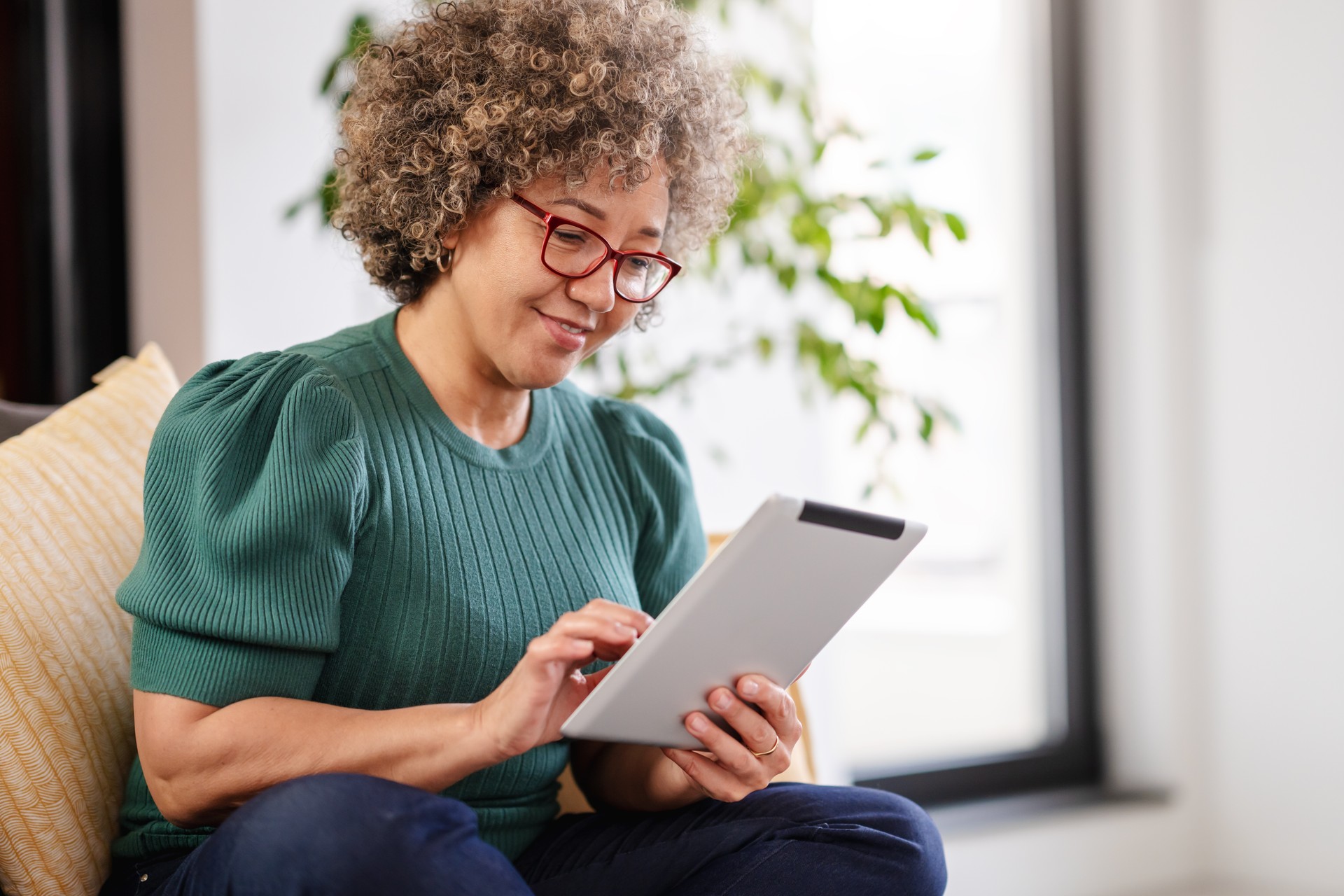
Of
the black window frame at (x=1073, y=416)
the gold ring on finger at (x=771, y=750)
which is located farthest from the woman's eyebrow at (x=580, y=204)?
the black window frame at (x=1073, y=416)

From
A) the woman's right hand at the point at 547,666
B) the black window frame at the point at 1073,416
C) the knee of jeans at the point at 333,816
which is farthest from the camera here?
the black window frame at the point at 1073,416

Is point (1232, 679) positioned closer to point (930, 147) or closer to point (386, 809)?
point (930, 147)

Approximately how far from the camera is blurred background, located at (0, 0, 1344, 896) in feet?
5.21

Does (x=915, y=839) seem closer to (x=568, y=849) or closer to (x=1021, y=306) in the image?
(x=568, y=849)

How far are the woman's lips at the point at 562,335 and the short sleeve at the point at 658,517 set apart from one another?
21 cm

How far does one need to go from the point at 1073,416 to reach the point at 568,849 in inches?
67.8

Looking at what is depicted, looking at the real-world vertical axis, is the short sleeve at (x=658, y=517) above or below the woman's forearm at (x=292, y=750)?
above

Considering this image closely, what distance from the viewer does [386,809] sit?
71cm

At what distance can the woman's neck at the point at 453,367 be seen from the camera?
1051mm

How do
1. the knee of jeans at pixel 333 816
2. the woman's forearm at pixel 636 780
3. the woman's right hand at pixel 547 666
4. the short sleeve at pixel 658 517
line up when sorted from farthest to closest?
the short sleeve at pixel 658 517
the woman's forearm at pixel 636 780
the woman's right hand at pixel 547 666
the knee of jeans at pixel 333 816

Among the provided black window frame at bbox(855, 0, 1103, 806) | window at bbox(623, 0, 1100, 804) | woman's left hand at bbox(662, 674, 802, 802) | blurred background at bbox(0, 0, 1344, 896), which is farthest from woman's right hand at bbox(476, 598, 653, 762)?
black window frame at bbox(855, 0, 1103, 806)

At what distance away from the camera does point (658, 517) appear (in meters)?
1.20

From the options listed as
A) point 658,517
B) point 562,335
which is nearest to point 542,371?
point 562,335

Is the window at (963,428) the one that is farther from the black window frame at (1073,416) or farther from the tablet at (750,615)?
the tablet at (750,615)
